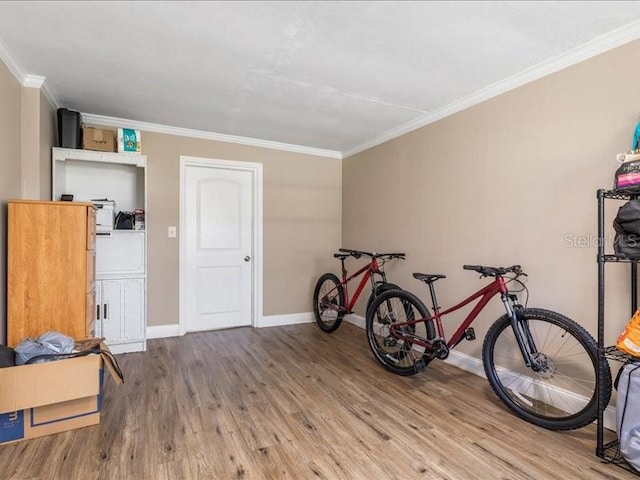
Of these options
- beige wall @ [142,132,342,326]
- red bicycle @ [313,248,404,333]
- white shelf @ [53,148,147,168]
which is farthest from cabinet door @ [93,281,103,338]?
red bicycle @ [313,248,404,333]

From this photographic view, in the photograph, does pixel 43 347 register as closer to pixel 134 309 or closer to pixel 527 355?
pixel 134 309

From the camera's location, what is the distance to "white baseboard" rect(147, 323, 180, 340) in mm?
3740

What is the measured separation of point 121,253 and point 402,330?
2668mm

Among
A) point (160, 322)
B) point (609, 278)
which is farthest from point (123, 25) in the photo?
point (609, 278)

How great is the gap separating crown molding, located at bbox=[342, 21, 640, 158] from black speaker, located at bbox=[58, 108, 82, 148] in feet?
10.1

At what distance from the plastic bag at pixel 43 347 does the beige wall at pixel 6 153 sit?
38 cm

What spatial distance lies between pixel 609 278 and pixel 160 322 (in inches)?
156

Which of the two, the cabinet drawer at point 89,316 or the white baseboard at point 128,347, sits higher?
the cabinet drawer at point 89,316

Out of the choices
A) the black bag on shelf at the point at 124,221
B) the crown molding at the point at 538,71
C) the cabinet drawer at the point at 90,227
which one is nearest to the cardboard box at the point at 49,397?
the cabinet drawer at the point at 90,227

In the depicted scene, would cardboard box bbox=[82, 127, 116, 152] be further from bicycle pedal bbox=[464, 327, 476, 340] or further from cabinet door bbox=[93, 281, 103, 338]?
bicycle pedal bbox=[464, 327, 476, 340]

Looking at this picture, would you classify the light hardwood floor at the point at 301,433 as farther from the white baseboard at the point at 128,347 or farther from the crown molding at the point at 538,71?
the crown molding at the point at 538,71

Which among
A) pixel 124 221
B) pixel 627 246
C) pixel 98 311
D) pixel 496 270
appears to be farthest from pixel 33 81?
pixel 627 246

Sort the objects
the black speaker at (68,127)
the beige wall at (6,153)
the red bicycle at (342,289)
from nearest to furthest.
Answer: the beige wall at (6,153), the black speaker at (68,127), the red bicycle at (342,289)

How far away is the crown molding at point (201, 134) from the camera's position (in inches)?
135
